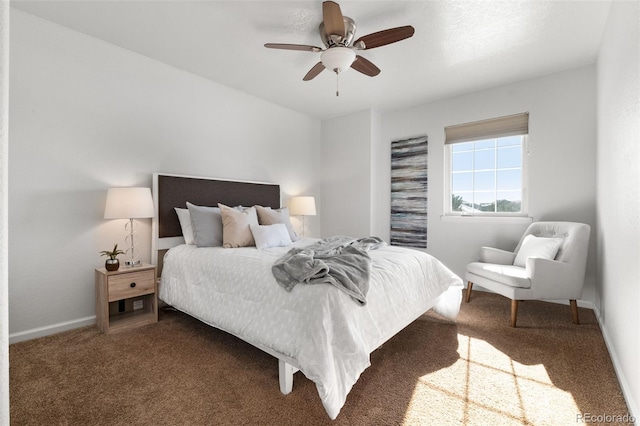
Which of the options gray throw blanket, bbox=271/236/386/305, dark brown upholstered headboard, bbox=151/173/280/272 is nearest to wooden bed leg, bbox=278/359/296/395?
gray throw blanket, bbox=271/236/386/305

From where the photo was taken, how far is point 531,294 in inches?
104

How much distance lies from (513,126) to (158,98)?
163 inches

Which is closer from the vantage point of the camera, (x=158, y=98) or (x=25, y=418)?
(x=25, y=418)

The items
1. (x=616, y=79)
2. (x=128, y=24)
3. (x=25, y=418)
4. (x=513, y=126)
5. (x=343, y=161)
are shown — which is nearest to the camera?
(x=25, y=418)

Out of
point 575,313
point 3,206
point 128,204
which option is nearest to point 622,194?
point 575,313

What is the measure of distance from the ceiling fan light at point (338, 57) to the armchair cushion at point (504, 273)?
2.34 m

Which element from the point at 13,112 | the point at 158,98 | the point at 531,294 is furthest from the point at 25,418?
the point at 531,294

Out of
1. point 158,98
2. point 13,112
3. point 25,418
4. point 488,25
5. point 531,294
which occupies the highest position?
point 488,25

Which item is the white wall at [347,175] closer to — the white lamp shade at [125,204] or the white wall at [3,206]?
the white lamp shade at [125,204]

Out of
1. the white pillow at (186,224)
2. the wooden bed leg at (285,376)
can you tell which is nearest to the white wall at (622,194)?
the wooden bed leg at (285,376)

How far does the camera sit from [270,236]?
2.94 metres

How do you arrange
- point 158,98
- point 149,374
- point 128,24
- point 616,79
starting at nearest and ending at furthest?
Result: point 149,374, point 616,79, point 128,24, point 158,98

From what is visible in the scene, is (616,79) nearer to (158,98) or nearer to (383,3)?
(383,3)

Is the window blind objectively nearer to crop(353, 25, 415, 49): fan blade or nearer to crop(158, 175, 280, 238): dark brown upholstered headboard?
crop(353, 25, 415, 49): fan blade
